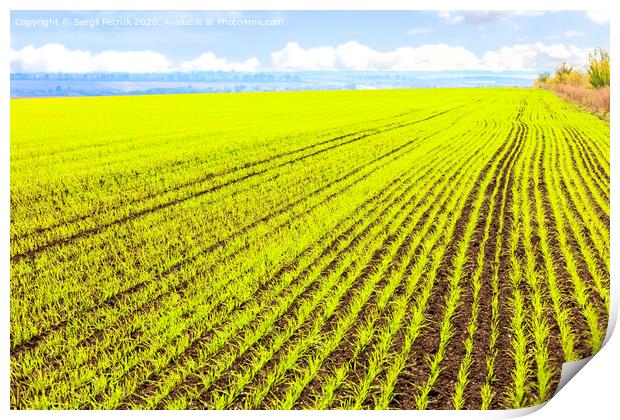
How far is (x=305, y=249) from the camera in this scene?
551 centimetres

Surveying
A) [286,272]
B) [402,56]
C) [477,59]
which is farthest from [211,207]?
[477,59]

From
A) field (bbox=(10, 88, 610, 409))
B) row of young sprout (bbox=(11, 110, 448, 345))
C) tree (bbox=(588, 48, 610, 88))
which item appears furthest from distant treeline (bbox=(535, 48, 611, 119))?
row of young sprout (bbox=(11, 110, 448, 345))

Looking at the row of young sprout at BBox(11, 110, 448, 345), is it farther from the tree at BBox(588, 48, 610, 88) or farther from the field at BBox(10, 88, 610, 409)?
the tree at BBox(588, 48, 610, 88)

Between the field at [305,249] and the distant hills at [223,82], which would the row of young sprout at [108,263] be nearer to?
the field at [305,249]

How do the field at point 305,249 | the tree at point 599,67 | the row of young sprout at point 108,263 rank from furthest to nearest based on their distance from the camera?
the tree at point 599,67 → the row of young sprout at point 108,263 → the field at point 305,249

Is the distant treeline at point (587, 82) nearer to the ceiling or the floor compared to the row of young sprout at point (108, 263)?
nearer to the ceiling

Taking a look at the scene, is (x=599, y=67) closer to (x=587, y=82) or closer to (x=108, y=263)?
(x=587, y=82)

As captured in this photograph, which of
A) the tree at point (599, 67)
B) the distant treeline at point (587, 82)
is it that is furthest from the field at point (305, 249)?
the tree at point (599, 67)

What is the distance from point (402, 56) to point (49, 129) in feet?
11.0

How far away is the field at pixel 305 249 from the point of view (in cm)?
443

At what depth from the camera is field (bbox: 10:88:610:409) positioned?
4.43 meters
